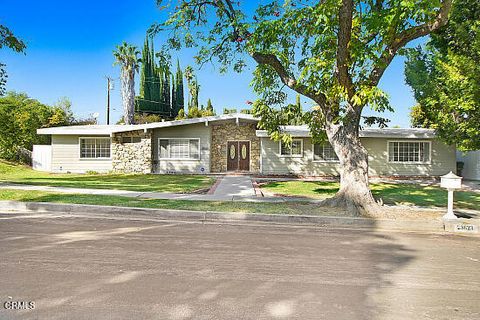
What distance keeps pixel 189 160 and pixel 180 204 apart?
38.8 feet

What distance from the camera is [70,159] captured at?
70.9 feet

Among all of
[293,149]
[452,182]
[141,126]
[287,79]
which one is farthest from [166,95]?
[452,182]

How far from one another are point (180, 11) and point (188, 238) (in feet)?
24.2

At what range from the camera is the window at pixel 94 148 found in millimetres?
21781

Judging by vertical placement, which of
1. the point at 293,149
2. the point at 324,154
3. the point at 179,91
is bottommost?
the point at 324,154

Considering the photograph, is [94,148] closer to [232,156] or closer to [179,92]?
[232,156]

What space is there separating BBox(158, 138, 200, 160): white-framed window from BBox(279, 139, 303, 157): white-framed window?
17.6 ft

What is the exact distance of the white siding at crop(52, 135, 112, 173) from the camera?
21.5m

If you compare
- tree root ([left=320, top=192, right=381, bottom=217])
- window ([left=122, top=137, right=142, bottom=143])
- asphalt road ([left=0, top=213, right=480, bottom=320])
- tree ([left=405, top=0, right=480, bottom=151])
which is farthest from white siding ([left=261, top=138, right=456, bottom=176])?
asphalt road ([left=0, top=213, right=480, bottom=320])

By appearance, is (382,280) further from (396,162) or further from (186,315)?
(396,162)

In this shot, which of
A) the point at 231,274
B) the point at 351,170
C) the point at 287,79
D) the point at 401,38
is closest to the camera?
the point at 231,274

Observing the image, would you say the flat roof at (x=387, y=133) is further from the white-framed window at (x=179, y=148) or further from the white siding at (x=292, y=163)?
the white-framed window at (x=179, y=148)

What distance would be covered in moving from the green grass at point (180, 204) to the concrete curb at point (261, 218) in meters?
0.37

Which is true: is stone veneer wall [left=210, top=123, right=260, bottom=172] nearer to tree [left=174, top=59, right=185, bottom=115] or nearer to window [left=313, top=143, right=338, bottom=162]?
window [left=313, top=143, right=338, bottom=162]
